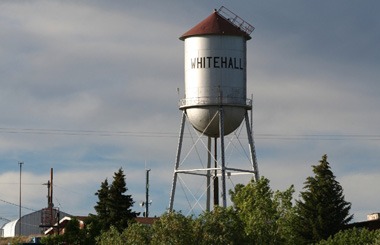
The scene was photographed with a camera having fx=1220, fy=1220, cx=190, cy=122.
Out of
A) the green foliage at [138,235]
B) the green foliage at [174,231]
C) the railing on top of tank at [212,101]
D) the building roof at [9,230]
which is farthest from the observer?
the building roof at [9,230]

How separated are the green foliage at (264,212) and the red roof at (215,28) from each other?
12.4m

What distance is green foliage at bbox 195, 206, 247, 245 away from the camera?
71625 mm

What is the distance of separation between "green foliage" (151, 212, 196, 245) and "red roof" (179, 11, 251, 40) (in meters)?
26.2

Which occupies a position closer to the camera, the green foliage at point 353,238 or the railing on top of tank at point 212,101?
the green foliage at point 353,238

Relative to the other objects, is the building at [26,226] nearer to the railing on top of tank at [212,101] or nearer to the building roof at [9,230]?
the building roof at [9,230]

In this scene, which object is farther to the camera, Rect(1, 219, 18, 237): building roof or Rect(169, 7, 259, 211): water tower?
Rect(1, 219, 18, 237): building roof

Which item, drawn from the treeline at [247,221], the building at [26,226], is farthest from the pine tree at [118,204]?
the building at [26,226]

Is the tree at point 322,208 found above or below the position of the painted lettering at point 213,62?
below

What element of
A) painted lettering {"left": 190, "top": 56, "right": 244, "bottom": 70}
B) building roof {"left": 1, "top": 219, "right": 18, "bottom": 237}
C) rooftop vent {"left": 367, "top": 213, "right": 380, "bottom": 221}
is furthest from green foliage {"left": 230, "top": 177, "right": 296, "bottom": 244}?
building roof {"left": 1, "top": 219, "right": 18, "bottom": 237}

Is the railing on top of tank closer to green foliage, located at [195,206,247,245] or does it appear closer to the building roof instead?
green foliage, located at [195,206,247,245]

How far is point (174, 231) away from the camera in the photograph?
235 ft

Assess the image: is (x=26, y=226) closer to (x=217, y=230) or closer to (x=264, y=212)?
(x=264, y=212)

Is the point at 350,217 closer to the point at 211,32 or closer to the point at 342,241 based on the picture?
the point at 342,241

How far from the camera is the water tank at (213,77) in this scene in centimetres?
9494
